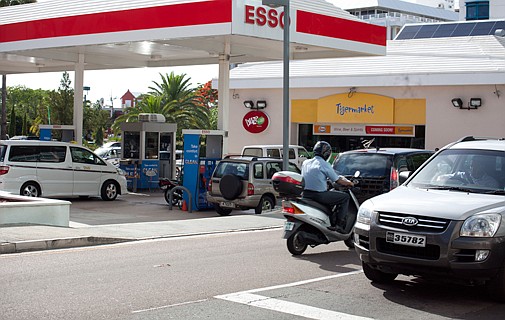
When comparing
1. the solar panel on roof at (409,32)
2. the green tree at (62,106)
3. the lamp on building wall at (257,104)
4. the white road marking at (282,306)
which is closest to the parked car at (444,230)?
the white road marking at (282,306)

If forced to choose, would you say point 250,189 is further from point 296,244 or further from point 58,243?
point 296,244

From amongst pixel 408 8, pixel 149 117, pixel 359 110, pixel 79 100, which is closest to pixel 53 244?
pixel 79 100

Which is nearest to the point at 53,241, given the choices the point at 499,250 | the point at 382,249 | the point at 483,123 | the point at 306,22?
the point at 382,249

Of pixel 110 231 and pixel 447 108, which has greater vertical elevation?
pixel 447 108

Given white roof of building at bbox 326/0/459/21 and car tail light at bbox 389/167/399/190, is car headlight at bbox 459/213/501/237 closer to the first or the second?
car tail light at bbox 389/167/399/190

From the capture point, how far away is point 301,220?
11.9 meters

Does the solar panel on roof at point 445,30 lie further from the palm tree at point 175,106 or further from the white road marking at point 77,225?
the white road marking at point 77,225

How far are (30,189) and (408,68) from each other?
1646 centimetres

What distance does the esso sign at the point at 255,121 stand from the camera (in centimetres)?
3463

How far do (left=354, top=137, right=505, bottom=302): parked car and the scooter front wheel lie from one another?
95.5 inches

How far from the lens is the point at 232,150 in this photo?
36219 millimetres

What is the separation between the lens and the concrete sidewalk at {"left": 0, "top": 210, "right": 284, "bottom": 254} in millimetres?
12797

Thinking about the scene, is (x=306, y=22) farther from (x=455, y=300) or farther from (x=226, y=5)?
(x=455, y=300)

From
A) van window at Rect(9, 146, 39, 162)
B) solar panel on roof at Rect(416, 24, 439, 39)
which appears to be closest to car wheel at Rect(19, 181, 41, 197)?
van window at Rect(9, 146, 39, 162)
